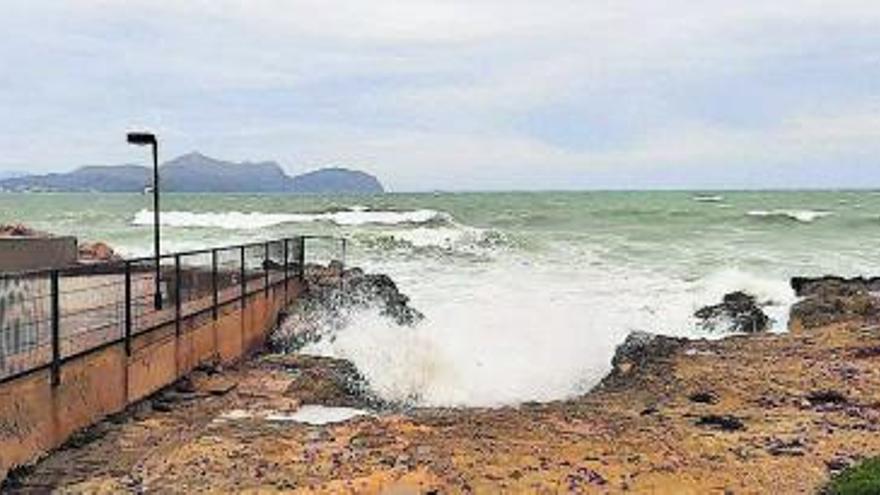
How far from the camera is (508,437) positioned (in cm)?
1007

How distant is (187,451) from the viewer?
9.70 metres

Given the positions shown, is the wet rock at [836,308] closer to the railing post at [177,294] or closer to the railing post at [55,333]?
the railing post at [177,294]

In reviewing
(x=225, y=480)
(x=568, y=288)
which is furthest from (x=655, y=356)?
(x=568, y=288)

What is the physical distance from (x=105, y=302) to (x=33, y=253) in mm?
7239

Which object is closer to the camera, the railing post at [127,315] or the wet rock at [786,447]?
the wet rock at [786,447]

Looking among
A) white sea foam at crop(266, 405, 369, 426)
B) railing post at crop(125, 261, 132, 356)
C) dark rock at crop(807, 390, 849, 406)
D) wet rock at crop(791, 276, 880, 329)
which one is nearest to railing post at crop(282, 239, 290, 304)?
white sea foam at crop(266, 405, 369, 426)

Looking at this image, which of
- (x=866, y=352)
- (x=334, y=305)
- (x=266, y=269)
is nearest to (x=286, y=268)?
(x=334, y=305)

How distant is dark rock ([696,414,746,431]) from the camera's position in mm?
10828

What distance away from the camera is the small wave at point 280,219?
243 feet

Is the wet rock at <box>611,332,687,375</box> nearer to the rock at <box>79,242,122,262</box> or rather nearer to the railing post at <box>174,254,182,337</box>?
the railing post at <box>174,254,182,337</box>

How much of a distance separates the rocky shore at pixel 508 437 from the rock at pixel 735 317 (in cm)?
598

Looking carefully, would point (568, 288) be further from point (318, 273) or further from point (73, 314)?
point (73, 314)

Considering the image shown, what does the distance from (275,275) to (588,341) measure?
18.2 ft

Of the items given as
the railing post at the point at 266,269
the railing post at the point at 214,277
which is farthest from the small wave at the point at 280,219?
the railing post at the point at 214,277
